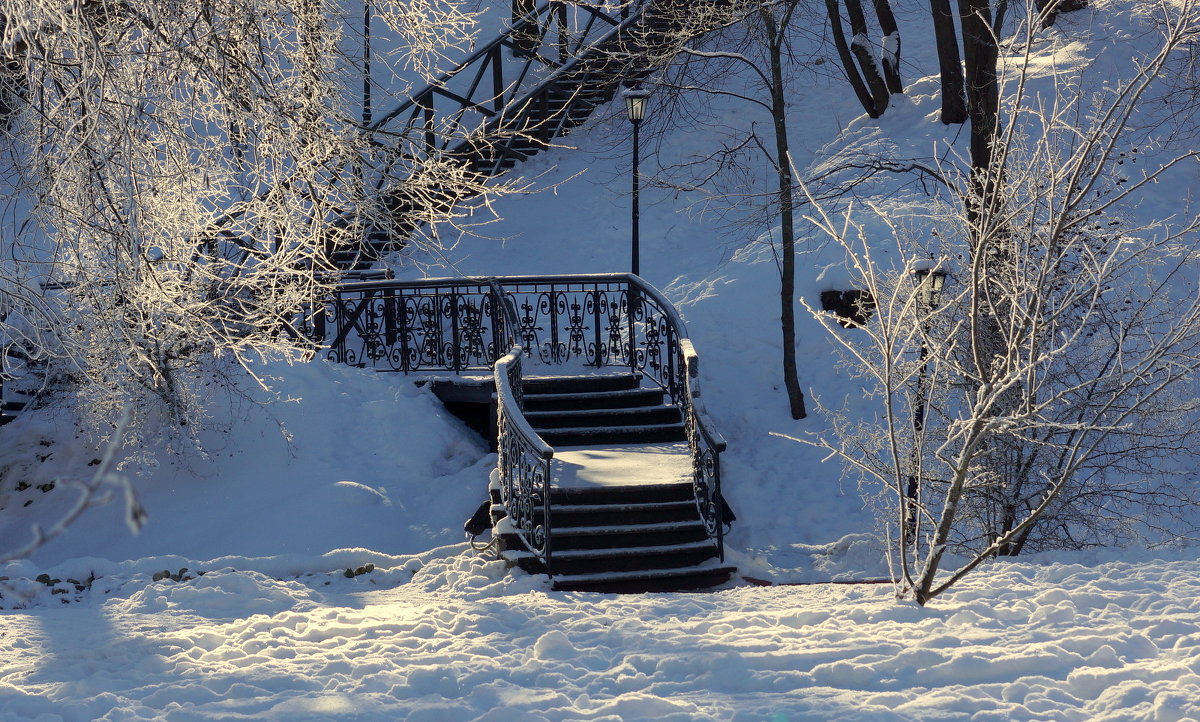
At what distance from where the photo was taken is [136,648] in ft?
19.1

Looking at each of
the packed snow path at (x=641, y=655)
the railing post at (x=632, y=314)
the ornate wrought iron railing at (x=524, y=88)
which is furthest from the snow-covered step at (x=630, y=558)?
the ornate wrought iron railing at (x=524, y=88)

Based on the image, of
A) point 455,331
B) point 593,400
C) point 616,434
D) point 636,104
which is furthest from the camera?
point 636,104

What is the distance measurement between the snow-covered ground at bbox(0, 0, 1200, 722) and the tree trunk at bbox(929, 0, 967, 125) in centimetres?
344

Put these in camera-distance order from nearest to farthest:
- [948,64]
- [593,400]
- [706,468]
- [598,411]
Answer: [706,468] < [598,411] < [593,400] < [948,64]

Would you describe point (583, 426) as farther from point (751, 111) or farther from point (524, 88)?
point (524, 88)

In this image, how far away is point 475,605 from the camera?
7062mm

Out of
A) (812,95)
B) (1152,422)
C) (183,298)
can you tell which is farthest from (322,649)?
(812,95)

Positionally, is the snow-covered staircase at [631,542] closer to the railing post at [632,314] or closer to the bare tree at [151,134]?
the bare tree at [151,134]

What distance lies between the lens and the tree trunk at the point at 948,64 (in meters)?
15.9

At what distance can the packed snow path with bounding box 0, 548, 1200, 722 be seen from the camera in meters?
4.77

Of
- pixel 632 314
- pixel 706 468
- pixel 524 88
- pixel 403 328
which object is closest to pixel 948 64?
pixel 632 314

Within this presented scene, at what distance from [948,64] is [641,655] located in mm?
13355

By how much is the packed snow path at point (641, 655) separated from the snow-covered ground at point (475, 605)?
2 centimetres

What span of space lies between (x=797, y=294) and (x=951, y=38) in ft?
15.8
